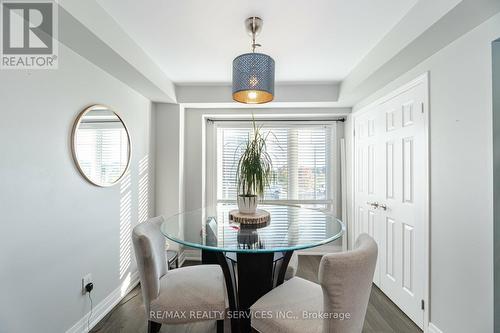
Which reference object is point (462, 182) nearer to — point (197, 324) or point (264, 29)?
point (264, 29)

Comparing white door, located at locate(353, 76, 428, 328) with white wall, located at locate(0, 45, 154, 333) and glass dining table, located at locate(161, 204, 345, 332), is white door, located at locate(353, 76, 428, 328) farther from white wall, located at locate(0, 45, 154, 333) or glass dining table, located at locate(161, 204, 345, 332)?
white wall, located at locate(0, 45, 154, 333)

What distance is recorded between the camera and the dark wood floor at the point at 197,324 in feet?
6.07

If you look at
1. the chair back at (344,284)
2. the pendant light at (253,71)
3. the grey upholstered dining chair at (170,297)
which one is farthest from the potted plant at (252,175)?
the chair back at (344,284)

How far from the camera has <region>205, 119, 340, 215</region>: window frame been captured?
3.49m

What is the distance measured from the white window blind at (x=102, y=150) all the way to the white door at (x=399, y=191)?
262 cm

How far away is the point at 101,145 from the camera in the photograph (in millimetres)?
1956

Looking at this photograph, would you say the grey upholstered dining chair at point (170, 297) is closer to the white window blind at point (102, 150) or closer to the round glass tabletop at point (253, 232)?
the round glass tabletop at point (253, 232)

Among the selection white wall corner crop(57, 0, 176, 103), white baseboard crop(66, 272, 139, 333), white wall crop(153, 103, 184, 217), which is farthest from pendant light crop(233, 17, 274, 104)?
white baseboard crop(66, 272, 139, 333)

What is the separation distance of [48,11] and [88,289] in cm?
191

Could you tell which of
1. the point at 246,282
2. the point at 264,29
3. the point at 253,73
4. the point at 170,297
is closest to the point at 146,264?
the point at 170,297

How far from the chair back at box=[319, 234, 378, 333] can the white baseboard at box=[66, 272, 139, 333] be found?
1.83 metres

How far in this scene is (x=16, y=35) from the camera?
4.39 ft

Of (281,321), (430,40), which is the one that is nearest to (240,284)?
(281,321)

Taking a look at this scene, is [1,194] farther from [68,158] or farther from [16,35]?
[16,35]
